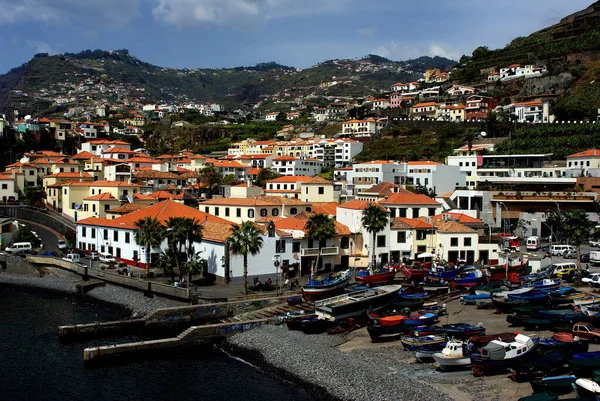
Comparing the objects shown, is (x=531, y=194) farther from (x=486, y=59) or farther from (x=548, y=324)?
(x=486, y=59)

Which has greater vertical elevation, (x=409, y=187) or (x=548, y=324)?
(x=409, y=187)

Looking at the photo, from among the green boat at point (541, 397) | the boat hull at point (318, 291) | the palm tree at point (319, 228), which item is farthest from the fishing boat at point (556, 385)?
the palm tree at point (319, 228)

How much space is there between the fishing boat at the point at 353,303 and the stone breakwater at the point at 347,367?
2.05m

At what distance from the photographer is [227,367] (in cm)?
3444

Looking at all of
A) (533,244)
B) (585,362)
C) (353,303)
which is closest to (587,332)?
(585,362)

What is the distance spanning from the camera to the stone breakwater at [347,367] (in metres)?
27.9

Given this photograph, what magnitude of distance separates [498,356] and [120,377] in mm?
21318

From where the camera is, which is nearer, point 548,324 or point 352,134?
point 548,324

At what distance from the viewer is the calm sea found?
30109mm

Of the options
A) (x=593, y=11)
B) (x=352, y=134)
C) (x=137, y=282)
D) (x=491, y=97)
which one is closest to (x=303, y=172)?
(x=352, y=134)

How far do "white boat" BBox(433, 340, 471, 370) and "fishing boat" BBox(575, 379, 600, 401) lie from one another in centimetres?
623

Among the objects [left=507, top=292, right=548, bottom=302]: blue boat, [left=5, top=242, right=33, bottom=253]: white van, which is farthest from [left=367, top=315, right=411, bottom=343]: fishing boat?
[left=5, top=242, right=33, bottom=253]: white van

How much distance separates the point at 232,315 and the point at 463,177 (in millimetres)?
59938

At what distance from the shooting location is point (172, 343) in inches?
1479
